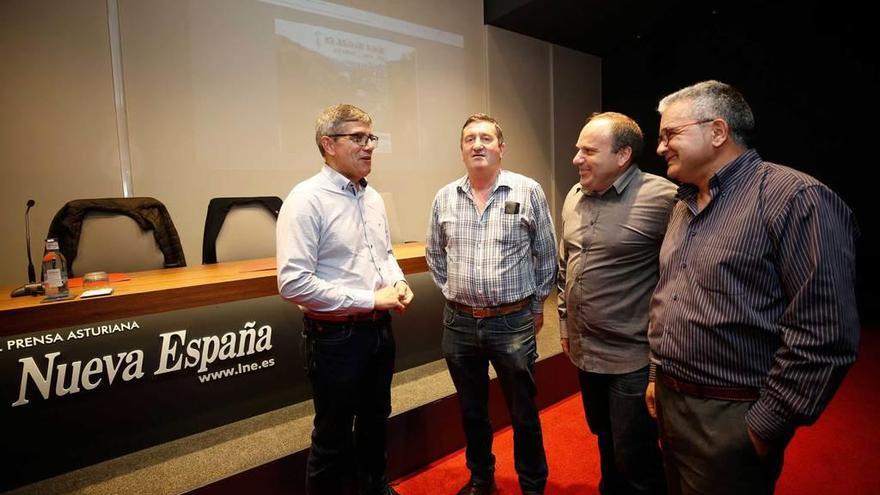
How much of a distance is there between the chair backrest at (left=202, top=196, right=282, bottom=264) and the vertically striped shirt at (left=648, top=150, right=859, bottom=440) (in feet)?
8.00

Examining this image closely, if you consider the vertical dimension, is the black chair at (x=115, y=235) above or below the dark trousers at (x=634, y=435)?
above

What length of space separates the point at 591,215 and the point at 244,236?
2180mm

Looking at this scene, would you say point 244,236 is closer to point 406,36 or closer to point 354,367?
point 354,367

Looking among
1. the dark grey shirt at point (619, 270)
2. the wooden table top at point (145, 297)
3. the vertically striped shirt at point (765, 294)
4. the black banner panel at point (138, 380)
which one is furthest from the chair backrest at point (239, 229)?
the vertically striped shirt at point (765, 294)

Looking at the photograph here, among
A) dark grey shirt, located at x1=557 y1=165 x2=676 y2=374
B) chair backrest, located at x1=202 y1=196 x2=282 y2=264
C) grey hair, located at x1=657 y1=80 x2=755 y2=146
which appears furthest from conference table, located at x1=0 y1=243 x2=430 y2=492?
grey hair, located at x1=657 y1=80 x2=755 y2=146

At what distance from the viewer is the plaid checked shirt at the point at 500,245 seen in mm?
1667

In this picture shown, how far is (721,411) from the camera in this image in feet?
3.39

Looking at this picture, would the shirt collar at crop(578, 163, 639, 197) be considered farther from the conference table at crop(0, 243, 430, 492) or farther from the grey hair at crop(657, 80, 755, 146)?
the conference table at crop(0, 243, 430, 492)

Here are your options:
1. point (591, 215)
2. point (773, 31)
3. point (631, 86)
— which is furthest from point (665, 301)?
point (631, 86)

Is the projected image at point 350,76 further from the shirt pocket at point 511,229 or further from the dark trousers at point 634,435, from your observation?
the dark trousers at point 634,435

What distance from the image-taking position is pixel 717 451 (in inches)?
40.3

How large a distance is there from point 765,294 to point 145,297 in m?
1.95

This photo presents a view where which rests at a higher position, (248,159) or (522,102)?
(522,102)

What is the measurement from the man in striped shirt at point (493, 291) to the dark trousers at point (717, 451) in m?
0.62
